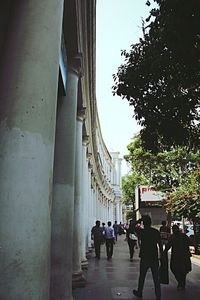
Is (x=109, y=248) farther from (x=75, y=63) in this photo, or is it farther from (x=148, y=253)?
(x=75, y=63)

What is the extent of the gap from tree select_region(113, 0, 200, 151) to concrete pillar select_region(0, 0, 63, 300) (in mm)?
3827

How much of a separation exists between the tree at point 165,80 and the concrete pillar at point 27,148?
3.83 meters

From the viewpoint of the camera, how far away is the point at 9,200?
275cm

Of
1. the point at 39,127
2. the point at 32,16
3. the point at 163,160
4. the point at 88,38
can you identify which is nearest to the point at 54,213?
the point at 39,127

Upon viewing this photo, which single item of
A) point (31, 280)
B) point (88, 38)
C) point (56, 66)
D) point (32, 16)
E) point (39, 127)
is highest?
point (88, 38)

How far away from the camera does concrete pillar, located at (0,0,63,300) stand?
8.81 feet

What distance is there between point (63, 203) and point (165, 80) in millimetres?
3661

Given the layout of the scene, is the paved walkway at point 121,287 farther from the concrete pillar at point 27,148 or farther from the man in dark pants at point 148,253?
the concrete pillar at point 27,148

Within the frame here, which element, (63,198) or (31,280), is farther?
(63,198)

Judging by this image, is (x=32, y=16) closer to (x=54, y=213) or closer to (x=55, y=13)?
(x=55, y=13)

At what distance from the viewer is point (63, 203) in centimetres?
599

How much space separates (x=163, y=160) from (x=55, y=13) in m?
25.1

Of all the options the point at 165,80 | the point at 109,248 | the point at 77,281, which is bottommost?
the point at 77,281

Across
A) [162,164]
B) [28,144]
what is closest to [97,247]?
[28,144]
